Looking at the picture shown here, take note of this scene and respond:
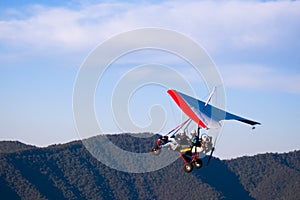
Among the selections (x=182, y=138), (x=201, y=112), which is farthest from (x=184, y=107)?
(x=182, y=138)

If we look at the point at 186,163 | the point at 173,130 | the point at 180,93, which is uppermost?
the point at 180,93

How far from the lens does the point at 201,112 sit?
40375mm

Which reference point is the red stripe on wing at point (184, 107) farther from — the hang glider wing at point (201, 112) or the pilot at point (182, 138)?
the pilot at point (182, 138)

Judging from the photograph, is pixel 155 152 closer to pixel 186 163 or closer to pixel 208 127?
pixel 186 163

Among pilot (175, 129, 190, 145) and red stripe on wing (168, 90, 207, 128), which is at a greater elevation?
red stripe on wing (168, 90, 207, 128)

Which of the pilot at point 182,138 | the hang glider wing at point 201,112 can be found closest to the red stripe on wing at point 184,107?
the hang glider wing at point 201,112

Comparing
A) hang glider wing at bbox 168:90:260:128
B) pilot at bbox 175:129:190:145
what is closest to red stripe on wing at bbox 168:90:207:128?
hang glider wing at bbox 168:90:260:128

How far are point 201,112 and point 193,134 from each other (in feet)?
6.69

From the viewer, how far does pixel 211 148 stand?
4075 centimetres

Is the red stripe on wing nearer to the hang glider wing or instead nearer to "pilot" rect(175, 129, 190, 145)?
the hang glider wing

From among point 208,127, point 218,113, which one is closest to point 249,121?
point 218,113

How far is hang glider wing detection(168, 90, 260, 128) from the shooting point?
38162 millimetres

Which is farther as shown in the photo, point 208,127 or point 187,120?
point 187,120

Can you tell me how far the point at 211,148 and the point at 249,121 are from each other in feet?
19.1
